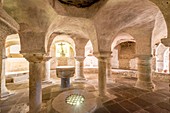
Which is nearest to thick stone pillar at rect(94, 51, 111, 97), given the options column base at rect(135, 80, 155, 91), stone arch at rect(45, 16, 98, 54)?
stone arch at rect(45, 16, 98, 54)

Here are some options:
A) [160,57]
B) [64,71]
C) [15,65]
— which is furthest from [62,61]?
[160,57]

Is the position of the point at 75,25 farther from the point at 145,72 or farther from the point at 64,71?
the point at 145,72

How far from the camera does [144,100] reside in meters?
3.97

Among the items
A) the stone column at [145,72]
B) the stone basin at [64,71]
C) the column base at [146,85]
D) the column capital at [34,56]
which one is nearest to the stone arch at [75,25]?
the column capital at [34,56]

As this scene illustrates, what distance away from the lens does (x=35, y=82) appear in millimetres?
3230

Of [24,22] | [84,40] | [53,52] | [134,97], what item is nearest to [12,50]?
[53,52]

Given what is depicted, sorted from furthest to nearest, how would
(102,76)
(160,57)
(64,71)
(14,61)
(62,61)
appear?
(62,61) < (160,57) < (14,61) < (64,71) < (102,76)

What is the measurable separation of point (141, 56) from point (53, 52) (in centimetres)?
914

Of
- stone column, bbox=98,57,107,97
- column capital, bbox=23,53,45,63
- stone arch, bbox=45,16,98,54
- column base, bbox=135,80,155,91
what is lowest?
column base, bbox=135,80,155,91

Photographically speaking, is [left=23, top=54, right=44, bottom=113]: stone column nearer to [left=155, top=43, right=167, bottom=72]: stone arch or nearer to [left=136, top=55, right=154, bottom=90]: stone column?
[left=136, top=55, right=154, bottom=90]: stone column

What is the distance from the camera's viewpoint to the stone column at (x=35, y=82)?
10.3 feet

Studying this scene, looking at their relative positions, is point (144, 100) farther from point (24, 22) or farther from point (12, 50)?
point (12, 50)

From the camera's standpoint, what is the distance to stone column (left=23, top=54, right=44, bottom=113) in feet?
10.3

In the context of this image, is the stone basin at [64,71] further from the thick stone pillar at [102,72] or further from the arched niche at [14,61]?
the arched niche at [14,61]
